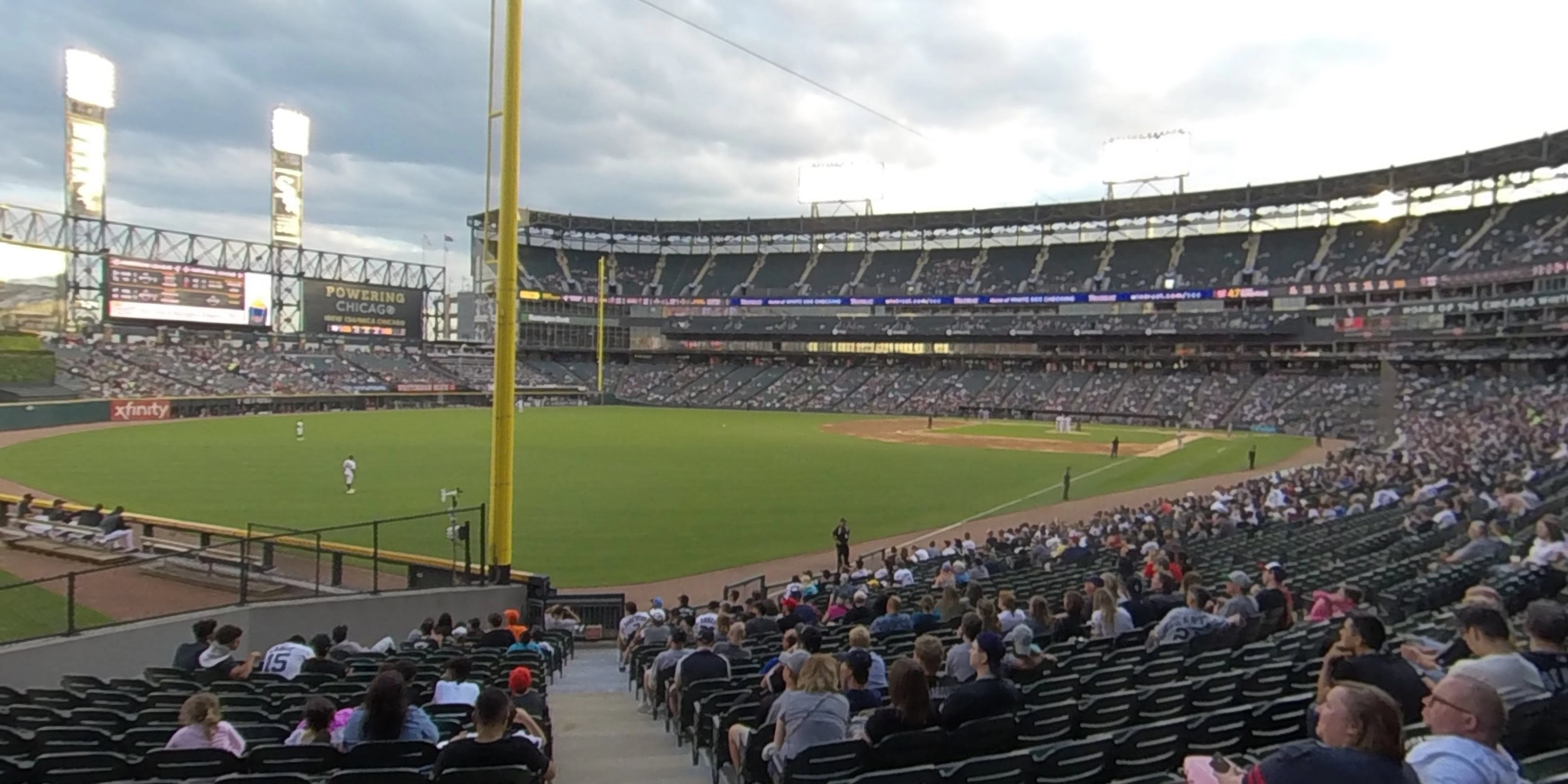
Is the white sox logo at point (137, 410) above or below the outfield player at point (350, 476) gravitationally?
above

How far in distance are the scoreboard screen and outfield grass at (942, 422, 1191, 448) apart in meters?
54.4

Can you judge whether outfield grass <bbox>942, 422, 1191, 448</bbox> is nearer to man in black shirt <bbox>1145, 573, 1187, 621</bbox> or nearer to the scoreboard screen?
man in black shirt <bbox>1145, 573, 1187, 621</bbox>

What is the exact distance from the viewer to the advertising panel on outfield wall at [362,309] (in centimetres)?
7669

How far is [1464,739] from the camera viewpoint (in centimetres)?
301

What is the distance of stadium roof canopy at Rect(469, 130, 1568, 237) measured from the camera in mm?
55688

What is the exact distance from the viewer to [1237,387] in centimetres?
6762

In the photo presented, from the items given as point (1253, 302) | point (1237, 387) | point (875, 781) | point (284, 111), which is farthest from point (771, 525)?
point (284, 111)

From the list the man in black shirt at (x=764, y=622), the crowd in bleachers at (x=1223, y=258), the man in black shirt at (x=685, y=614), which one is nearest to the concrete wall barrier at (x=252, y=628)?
the man in black shirt at (x=685, y=614)

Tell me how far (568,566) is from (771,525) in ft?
21.8

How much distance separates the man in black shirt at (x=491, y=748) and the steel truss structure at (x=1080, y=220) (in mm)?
50433

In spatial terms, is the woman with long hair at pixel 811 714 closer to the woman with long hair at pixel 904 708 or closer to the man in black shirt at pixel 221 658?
the woman with long hair at pixel 904 708

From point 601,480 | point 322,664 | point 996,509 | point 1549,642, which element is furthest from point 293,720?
point 601,480

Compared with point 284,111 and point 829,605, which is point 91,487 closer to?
point 829,605

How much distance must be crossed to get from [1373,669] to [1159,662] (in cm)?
262
